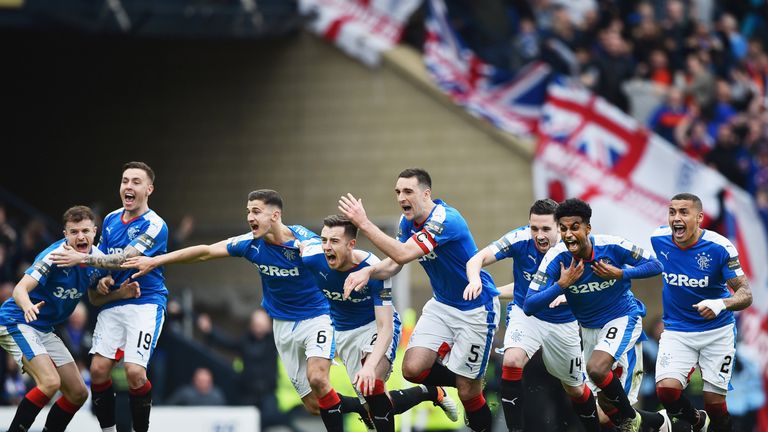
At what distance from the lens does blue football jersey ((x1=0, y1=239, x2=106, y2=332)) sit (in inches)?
469

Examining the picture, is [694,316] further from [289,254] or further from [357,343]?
[289,254]

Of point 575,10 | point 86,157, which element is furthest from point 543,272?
point 86,157

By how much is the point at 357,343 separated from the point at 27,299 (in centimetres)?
325


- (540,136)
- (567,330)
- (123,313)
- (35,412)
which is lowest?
(35,412)

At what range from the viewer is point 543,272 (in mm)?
11273

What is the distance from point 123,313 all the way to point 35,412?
1.31 meters

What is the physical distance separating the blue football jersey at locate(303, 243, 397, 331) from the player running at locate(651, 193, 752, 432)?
2849 millimetres

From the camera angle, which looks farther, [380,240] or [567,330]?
[567,330]

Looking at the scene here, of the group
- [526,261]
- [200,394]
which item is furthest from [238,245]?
[200,394]

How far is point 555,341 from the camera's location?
12.0m

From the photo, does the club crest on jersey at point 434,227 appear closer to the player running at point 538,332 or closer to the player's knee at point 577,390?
the player running at point 538,332

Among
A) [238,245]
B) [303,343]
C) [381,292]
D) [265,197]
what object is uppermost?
[265,197]

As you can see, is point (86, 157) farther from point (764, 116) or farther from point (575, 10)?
point (764, 116)

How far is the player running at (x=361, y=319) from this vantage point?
11.4 metres
